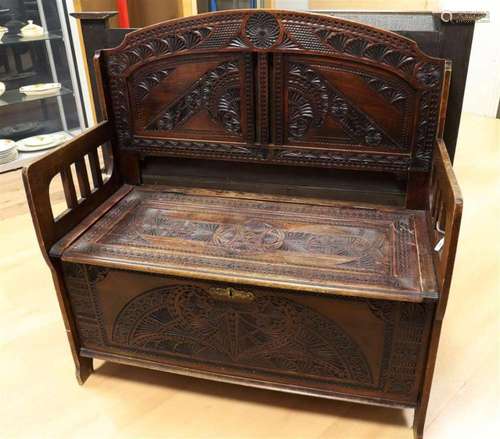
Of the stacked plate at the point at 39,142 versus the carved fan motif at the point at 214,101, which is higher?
the carved fan motif at the point at 214,101

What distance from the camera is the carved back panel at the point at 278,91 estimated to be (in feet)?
4.88

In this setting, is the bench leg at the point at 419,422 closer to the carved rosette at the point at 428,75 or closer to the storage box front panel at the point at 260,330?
the storage box front panel at the point at 260,330

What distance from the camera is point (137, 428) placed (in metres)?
1.50

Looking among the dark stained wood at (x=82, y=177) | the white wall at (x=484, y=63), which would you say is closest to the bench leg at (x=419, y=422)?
the dark stained wood at (x=82, y=177)

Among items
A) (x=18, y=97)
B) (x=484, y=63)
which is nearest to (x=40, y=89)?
(x=18, y=97)

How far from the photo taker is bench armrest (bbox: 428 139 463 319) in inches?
45.3

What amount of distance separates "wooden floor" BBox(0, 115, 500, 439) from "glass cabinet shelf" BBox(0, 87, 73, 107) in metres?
1.69

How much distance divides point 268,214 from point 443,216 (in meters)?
0.55

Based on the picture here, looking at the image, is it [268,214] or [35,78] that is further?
[35,78]

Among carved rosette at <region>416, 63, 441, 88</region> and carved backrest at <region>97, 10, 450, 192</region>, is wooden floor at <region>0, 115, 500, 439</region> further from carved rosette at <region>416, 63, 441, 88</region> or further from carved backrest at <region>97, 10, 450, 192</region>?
carved rosette at <region>416, 63, 441, 88</region>

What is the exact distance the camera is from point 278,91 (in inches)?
62.7

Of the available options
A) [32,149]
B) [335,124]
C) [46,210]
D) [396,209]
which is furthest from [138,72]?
[32,149]

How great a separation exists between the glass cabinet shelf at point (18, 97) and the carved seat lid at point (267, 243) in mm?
1971

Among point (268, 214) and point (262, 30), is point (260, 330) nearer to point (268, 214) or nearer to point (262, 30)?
point (268, 214)
